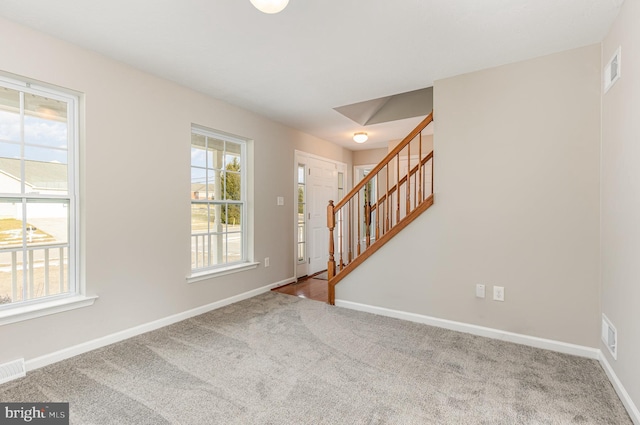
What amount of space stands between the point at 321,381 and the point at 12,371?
204 centimetres

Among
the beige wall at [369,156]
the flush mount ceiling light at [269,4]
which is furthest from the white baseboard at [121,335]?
the beige wall at [369,156]

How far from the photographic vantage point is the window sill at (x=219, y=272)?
10.5 feet

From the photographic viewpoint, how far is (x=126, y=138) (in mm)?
2635

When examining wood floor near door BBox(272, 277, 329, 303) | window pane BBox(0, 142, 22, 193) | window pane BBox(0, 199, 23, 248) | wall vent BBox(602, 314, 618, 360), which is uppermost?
window pane BBox(0, 142, 22, 193)

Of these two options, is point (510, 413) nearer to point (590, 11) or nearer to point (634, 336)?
point (634, 336)

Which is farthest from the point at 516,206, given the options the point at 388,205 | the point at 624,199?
the point at 388,205

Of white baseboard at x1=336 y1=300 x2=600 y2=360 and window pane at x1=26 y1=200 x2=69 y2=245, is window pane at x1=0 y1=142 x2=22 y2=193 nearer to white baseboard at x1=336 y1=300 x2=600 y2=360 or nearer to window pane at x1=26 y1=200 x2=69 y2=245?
window pane at x1=26 y1=200 x2=69 y2=245

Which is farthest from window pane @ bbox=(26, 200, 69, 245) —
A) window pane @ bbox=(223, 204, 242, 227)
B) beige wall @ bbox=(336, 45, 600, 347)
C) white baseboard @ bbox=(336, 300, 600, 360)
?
beige wall @ bbox=(336, 45, 600, 347)

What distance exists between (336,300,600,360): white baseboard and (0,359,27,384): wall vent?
2721 millimetres

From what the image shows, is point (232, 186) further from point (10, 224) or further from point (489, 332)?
point (489, 332)

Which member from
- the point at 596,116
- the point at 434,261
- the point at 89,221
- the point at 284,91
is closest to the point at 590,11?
the point at 596,116

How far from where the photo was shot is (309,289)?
423 centimetres

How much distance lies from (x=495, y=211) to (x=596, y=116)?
977mm

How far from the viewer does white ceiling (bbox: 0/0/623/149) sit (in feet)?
6.20
